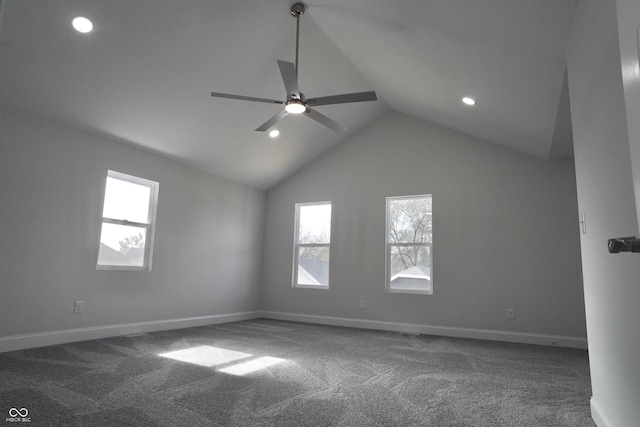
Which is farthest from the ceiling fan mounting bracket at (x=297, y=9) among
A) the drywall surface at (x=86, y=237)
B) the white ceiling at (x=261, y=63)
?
the drywall surface at (x=86, y=237)

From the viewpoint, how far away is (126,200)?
482 cm

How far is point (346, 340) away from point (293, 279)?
201 cm

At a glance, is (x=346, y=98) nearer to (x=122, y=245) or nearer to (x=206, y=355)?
(x=206, y=355)

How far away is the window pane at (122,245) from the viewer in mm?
4539

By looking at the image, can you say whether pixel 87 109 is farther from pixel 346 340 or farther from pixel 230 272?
pixel 346 340

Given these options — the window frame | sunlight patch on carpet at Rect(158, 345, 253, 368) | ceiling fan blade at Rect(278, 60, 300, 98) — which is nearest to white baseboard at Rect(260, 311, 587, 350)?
the window frame

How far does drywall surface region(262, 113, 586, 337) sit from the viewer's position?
4836mm

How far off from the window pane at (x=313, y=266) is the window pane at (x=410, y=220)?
1.16 meters

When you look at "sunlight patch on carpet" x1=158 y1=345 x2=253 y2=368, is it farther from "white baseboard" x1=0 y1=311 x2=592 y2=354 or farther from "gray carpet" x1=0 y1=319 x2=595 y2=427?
"white baseboard" x1=0 y1=311 x2=592 y2=354

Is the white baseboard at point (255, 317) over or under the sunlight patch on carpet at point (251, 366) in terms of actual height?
over

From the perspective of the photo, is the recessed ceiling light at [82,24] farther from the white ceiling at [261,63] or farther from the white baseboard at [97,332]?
the white baseboard at [97,332]

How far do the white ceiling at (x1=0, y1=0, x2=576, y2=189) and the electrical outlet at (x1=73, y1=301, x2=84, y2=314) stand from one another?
1912 mm

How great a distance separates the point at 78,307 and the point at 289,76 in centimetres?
334

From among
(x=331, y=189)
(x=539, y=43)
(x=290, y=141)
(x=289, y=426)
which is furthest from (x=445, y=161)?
(x=289, y=426)
